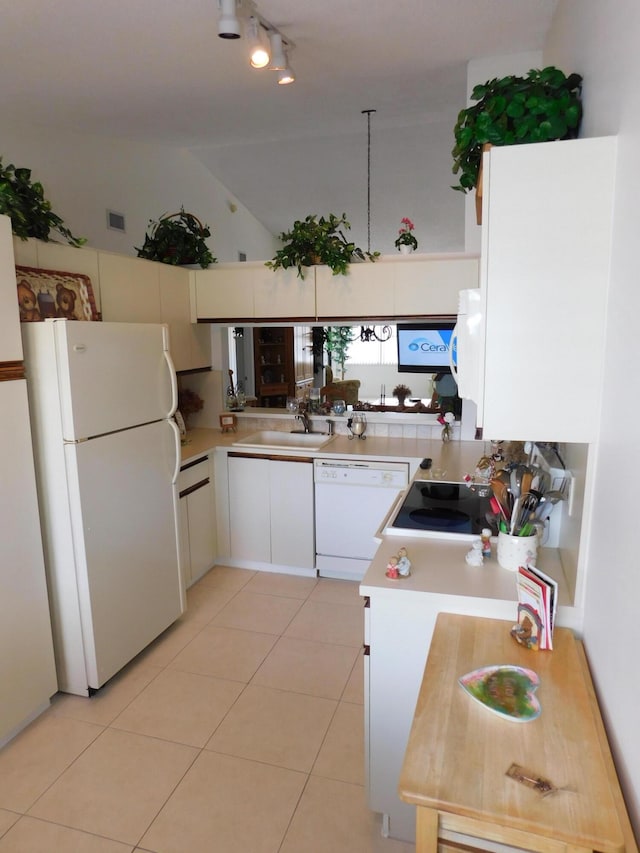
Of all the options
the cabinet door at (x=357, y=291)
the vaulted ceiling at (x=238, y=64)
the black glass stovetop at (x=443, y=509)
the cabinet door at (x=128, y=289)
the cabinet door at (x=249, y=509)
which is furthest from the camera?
the cabinet door at (x=249, y=509)

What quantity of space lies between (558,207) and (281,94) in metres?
2.46

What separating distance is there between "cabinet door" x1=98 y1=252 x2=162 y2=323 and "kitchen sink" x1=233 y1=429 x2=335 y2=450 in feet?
3.60

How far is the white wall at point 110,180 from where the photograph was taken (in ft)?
11.1

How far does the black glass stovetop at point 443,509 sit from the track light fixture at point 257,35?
2.01 metres

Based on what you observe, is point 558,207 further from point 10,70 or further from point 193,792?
point 10,70

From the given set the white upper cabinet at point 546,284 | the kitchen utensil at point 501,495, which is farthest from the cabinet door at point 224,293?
the white upper cabinet at point 546,284

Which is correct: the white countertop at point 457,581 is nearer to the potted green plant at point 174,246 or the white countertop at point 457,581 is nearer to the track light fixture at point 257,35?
the track light fixture at point 257,35

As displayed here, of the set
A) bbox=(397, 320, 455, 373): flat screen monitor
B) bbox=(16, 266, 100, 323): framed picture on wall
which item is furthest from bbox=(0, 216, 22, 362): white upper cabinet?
bbox=(397, 320, 455, 373): flat screen monitor

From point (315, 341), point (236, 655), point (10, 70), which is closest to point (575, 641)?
point (236, 655)

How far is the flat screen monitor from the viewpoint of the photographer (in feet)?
13.3

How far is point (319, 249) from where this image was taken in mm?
3596

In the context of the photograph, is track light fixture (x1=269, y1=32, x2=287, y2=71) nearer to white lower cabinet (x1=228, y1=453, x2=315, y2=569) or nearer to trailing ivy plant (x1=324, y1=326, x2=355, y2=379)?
white lower cabinet (x1=228, y1=453, x2=315, y2=569)

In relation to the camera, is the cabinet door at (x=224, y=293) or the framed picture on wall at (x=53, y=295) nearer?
the framed picture on wall at (x=53, y=295)

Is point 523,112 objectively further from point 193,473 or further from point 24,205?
point 193,473
